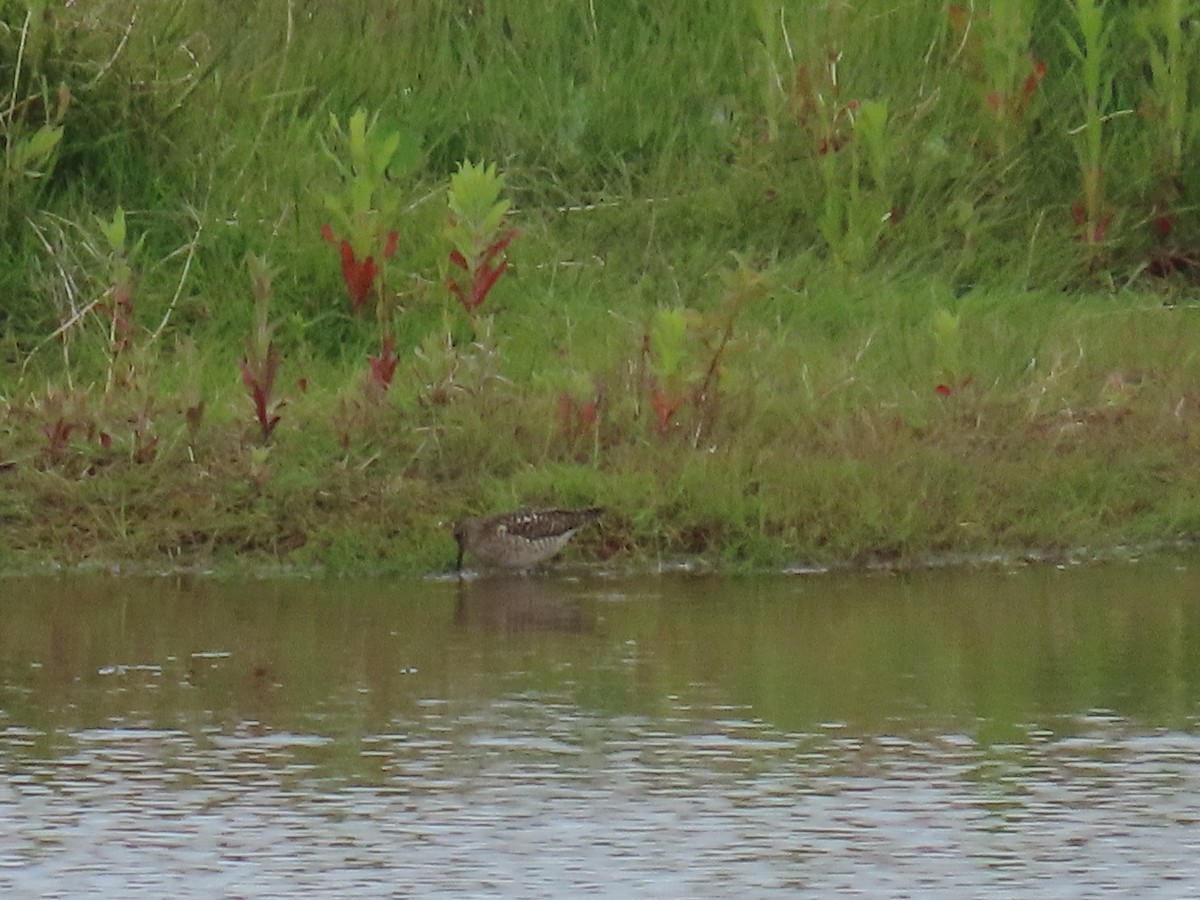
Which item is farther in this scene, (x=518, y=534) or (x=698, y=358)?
(x=698, y=358)

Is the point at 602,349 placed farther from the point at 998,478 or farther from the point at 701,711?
the point at 701,711

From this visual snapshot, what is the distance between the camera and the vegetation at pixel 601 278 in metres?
7.71

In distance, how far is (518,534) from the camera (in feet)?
23.9

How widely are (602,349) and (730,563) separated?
168 centimetres

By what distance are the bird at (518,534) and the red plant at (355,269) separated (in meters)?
1.80

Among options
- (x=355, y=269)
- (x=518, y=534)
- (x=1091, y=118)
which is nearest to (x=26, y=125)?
(x=355, y=269)

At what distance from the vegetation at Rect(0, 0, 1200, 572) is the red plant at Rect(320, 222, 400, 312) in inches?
0.6

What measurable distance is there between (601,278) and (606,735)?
442cm

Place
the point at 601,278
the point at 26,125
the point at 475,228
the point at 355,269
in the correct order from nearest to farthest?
the point at 475,228 → the point at 355,269 → the point at 26,125 → the point at 601,278

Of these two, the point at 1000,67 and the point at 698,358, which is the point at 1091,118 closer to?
the point at 1000,67

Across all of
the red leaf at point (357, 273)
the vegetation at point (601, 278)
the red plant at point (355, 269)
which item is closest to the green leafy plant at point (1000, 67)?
the vegetation at point (601, 278)

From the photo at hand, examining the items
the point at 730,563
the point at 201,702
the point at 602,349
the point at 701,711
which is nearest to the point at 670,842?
the point at 701,711

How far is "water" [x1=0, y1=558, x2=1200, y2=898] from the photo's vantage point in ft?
14.9

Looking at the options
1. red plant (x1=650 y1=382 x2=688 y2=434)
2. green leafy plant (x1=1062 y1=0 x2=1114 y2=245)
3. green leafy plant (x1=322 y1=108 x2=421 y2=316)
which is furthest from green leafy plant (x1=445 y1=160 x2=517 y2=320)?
green leafy plant (x1=1062 y1=0 x2=1114 y2=245)
